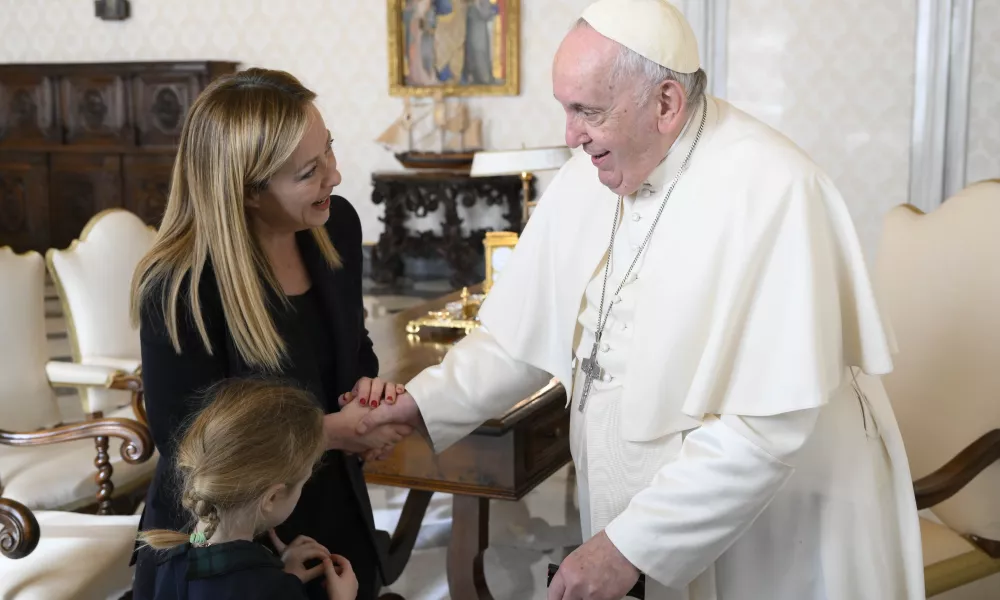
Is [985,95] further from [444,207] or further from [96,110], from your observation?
[96,110]

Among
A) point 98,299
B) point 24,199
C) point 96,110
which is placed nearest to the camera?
point 98,299

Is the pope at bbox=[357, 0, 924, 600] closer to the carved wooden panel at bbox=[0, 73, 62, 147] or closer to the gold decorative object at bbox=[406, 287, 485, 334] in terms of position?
the gold decorative object at bbox=[406, 287, 485, 334]

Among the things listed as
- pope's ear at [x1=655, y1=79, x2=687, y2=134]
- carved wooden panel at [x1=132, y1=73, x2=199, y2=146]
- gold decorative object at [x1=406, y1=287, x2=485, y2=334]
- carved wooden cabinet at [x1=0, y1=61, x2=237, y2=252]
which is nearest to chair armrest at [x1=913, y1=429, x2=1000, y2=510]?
pope's ear at [x1=655, y1=79, x2=687, y2=134]

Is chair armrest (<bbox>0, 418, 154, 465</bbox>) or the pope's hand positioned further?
chair armrest (<bbox>0, 418, 154, 465</bbox>)

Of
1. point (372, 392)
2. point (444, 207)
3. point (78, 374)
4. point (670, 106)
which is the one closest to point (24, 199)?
point (444, 207)

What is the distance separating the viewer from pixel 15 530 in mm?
2482

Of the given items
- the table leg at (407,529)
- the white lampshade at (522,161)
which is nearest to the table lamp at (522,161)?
the white lampshade at (522,161)

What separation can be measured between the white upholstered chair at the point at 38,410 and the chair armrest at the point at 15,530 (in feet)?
2.10

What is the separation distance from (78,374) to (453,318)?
4.35 ft

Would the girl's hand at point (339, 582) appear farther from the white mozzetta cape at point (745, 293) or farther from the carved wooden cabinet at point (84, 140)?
the carved wooden cabinet at point (84, 140)

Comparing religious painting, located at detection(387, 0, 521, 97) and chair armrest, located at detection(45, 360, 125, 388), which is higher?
religious painting, located at detection(387, 0, 521, 97)

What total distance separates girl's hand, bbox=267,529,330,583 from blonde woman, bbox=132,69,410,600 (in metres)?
0.07

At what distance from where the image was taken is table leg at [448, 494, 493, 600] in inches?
125

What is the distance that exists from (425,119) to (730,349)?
8.06m
